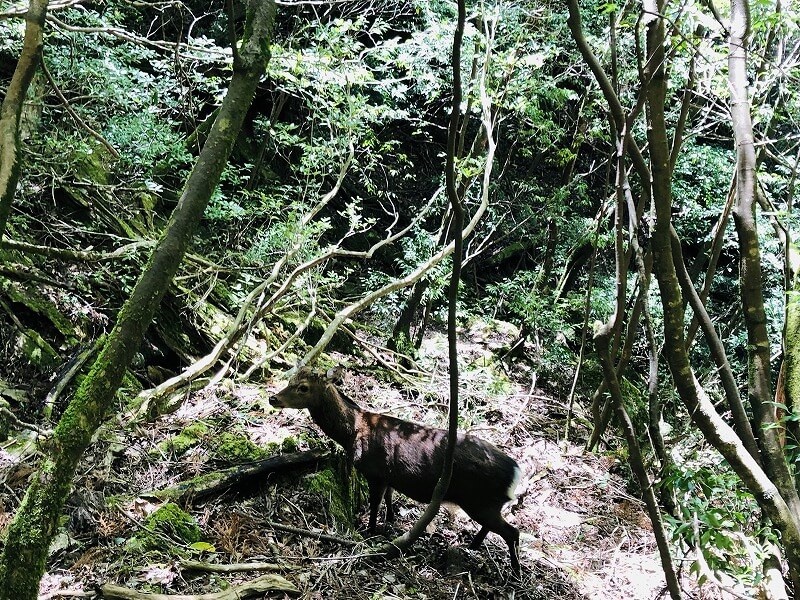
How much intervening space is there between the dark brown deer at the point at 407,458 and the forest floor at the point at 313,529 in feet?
1.02

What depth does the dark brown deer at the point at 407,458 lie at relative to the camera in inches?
191

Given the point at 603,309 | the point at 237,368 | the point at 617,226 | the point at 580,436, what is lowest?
the point at 580,436

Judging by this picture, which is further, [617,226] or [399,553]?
[399,553]

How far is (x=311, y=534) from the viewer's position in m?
4.31

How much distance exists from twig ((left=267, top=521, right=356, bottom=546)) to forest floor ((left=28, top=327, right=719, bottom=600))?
2 centimetres

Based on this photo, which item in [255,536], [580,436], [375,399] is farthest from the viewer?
[580,436]

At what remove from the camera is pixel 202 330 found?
261 inches

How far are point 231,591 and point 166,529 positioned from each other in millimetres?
688

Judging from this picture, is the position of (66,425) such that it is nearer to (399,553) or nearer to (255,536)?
(255,536)

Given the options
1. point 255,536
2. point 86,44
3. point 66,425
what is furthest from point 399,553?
point 86,44

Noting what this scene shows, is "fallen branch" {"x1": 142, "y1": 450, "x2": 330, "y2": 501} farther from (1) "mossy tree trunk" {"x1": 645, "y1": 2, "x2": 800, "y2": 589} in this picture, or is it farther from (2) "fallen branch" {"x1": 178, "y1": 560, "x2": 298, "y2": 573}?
(1) "mossy tree trunk" {"x1": 645, "y1": 2, "x2": 800, "y2": 589}

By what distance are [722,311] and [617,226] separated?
30.3ft

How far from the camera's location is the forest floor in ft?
11.8

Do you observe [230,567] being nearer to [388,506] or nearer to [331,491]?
[331,491]
